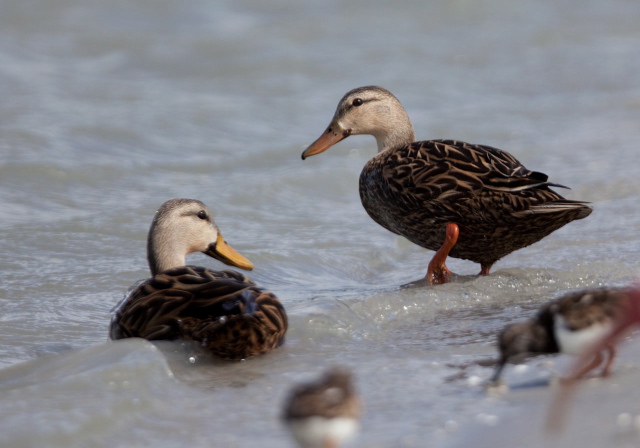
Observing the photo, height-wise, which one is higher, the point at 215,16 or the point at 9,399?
the point at 215,16

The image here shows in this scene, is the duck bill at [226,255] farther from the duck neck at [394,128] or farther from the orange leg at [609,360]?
the orange leg at [609,360]

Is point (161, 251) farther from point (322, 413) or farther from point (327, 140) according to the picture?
point (322, 413)

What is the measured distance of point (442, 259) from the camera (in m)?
7.38

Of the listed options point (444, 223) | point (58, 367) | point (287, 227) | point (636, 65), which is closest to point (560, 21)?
point (636, 65)

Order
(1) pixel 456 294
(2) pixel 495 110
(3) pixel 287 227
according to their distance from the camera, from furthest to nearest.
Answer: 1. (2) pixel 495 110
2. (3) pixel 287 227
3. (1) pixel 456 294

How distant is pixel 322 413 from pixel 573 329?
146 centimetres

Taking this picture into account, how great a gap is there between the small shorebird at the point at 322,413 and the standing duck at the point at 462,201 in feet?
12.4

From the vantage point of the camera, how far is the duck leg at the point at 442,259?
7.30 metres

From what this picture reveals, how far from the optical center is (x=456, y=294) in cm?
703

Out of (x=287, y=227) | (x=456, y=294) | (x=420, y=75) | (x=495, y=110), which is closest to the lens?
(x=456, y=294)

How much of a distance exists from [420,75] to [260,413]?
543 inches

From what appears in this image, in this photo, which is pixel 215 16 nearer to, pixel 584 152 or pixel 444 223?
pixel 584 152

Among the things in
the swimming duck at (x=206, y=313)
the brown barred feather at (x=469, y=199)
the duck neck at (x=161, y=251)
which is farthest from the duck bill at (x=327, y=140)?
the swimming duck at (x=206, y=313)

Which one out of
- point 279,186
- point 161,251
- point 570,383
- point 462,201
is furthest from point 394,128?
point 570,383
